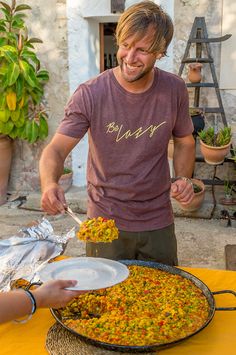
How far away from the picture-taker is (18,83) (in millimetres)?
5883

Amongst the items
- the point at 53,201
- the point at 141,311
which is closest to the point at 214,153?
the point at 53,201

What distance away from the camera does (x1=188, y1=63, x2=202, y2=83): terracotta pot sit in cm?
562

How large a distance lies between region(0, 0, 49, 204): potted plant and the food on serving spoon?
12.9 ft

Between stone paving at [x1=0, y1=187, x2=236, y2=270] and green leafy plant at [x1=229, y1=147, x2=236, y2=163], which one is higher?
green leafy plant at [x1=229, y1=147, x2=236, y2=163]

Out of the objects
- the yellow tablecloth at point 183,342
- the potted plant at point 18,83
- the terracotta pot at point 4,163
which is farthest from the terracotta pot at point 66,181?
the yellow tablecloth at point 183,342

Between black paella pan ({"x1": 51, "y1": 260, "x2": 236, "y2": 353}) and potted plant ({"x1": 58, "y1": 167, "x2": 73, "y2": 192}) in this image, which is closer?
black paella pan ({"x1": 51, "y1": 260, "x2": 236, "y2": 353})

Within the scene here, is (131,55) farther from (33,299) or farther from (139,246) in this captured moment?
(33,299)

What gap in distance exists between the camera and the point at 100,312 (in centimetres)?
201

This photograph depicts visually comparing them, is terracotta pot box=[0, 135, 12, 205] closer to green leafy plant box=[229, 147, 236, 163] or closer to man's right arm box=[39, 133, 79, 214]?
green leafy plant box=[229, 147, 236, 163]

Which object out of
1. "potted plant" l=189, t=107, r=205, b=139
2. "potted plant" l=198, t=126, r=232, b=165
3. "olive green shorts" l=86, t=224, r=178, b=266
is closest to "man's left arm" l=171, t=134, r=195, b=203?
"olive green shorts" l=86, t=224, r=178, b=266

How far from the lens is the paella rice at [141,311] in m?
1.80

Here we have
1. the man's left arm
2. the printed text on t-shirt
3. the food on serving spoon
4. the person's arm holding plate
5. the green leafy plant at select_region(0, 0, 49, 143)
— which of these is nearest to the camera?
the person's arm holding plate

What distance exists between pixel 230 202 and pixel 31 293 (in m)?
4.54

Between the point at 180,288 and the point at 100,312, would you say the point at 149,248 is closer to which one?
the point at 180,288
